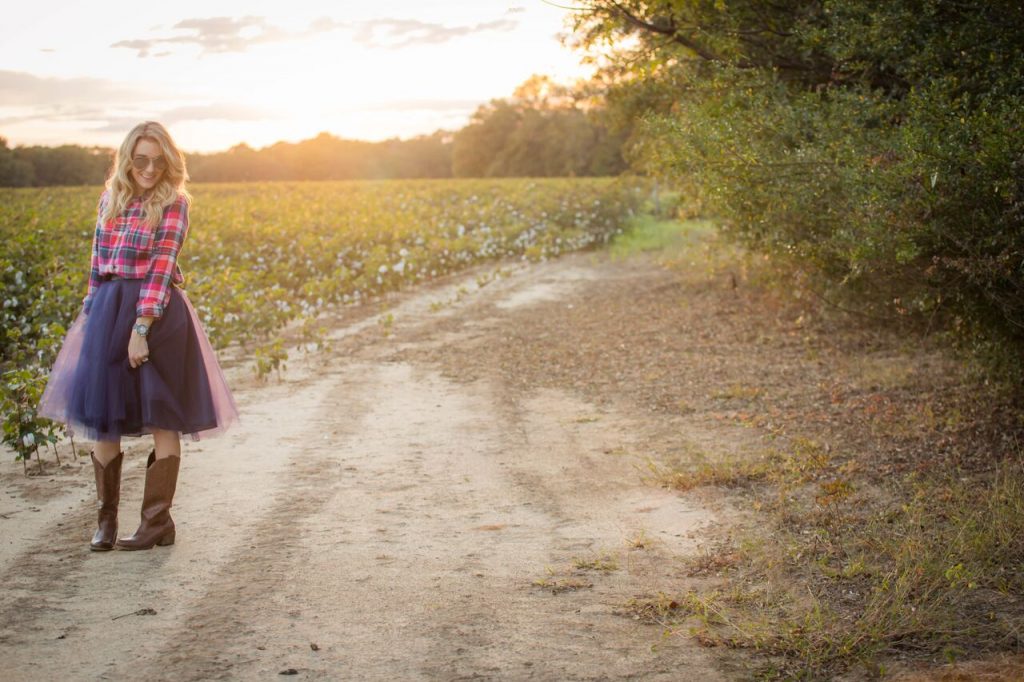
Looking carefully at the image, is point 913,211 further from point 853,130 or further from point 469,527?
point 469,527

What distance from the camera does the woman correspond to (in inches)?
191

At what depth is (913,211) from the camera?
18.4 feet

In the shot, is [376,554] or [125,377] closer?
[125,377]

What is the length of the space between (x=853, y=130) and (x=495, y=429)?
3.65 metres

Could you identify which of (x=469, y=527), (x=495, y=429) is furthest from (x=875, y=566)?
(x=495, y=429)

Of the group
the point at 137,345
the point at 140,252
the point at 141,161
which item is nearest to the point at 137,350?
the point at 137,345

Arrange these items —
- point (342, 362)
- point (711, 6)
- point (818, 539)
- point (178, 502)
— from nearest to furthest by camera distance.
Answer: point (818, 539), point (178, 502), point (711, 6), point (342, 362)

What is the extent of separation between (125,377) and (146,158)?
113 cm

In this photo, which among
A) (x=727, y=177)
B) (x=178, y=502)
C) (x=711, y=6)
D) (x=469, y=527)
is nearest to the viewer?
(x=469, y=527)

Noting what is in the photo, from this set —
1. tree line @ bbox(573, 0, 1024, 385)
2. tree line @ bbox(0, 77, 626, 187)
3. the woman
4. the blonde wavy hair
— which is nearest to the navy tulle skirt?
the woman

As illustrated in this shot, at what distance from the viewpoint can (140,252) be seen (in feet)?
16.0

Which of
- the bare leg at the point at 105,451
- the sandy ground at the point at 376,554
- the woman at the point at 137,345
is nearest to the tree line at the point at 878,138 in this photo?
the sandy ground at the point at 376,554

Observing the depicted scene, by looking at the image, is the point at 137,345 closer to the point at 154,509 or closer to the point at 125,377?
the point at 125,377

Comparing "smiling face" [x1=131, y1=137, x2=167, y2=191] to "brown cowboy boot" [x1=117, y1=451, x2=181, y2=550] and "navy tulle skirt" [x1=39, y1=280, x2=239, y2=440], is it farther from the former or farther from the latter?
"brown cowboy boot" [x1=117, y1=451, x2=181, y2=550]
